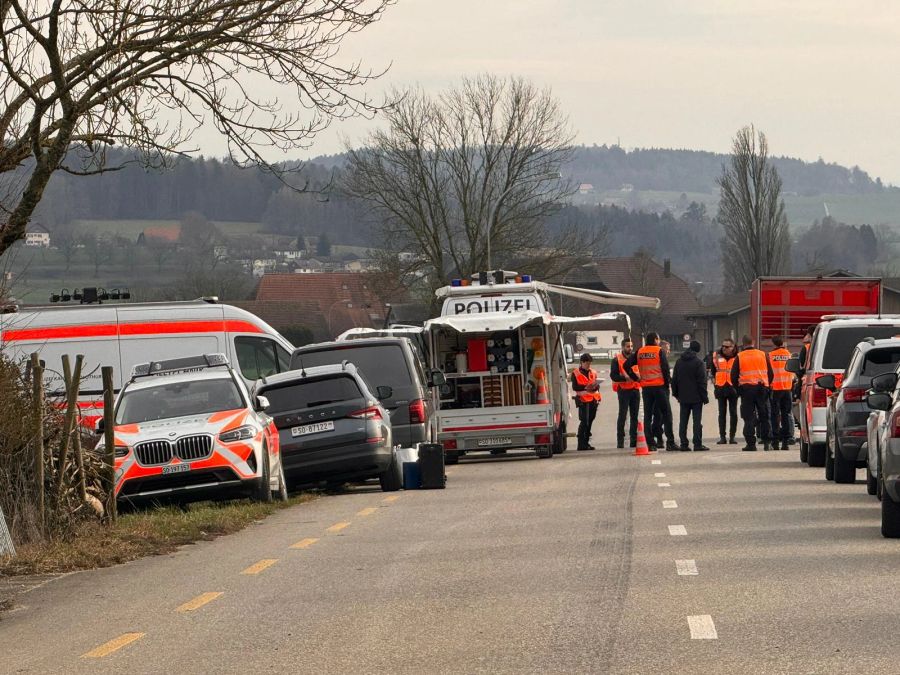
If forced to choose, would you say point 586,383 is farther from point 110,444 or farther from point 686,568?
point 686,568

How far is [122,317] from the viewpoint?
26.5 meters

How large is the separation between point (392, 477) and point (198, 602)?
31.7 feet

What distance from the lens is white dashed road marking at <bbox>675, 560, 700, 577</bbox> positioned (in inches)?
445

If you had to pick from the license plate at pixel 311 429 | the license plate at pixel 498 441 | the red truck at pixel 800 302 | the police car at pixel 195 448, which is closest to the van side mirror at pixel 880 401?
the police car at pixel 195 448

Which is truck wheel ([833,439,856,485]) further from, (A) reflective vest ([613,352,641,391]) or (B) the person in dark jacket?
(A) reflective vest ([613,352,641,391])

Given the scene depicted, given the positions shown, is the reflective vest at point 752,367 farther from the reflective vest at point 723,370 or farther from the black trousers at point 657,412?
the black trousers at point 657,412

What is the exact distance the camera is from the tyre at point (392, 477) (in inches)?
806

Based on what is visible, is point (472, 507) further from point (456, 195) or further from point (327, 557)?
point (456, 195)

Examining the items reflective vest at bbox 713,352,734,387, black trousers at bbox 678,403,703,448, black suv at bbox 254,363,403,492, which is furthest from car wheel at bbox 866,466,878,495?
reflective vest at bbox 713,352,734,387

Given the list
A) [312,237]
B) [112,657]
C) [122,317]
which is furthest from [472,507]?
[312,237]

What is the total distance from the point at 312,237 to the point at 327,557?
163m

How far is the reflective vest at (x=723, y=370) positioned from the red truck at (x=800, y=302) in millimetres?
2356

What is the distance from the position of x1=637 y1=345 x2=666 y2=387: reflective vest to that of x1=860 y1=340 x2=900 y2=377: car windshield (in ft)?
30.3

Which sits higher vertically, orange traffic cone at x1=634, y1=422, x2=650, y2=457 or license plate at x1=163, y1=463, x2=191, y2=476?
license plate at x1=163, y1=463, x2=191, y2=476
